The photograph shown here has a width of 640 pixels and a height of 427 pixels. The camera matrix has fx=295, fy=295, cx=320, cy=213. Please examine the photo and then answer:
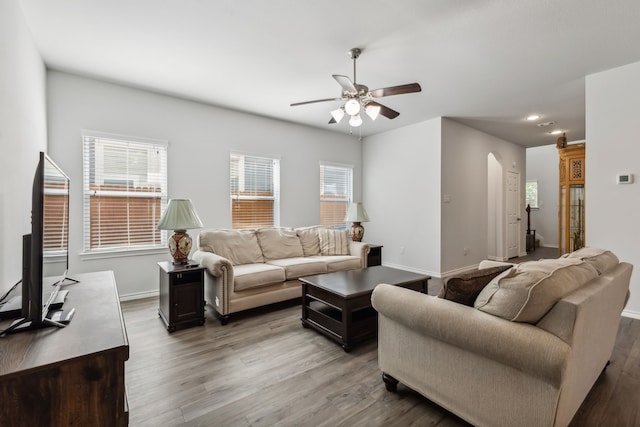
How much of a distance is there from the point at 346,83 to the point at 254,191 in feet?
8.97

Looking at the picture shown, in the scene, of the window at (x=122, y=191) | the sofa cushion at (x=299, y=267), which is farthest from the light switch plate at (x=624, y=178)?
the window at (x=122, y=191)

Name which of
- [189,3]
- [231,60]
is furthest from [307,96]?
[189,3]

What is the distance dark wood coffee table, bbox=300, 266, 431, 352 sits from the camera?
250cm

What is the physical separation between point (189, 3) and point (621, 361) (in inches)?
168

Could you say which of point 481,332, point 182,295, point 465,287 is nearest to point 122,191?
point 182,295

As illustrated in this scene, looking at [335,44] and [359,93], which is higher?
[335,44]

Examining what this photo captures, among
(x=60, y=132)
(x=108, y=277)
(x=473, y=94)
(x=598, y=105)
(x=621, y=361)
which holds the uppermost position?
(x=473, y=94)

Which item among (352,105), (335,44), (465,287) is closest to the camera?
(465,287)

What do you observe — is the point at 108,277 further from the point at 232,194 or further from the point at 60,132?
the point at 232,194

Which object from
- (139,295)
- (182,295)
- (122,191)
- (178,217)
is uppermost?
(122,191)

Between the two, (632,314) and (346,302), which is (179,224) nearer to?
(346,302)

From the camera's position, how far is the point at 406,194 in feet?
18.1

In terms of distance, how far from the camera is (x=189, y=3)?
7.24 ft

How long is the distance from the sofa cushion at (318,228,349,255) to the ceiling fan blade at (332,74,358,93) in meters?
2.28
